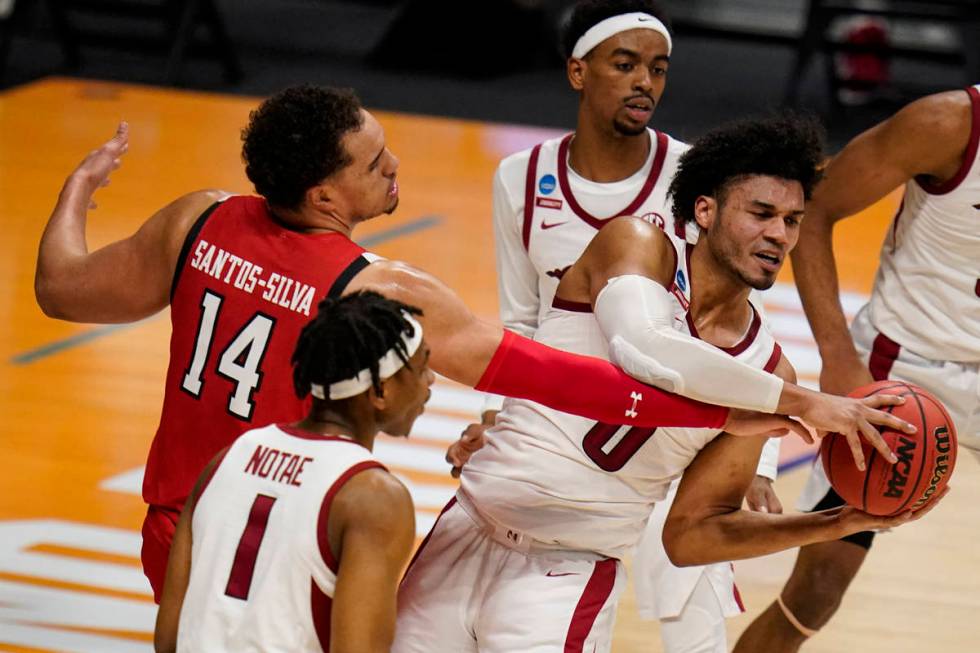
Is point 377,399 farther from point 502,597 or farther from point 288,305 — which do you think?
point 502,597

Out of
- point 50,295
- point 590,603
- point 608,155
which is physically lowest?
point 590,603

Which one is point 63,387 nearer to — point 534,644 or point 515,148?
point 534,644

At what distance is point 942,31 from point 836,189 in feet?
40.6

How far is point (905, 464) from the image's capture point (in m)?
3.63

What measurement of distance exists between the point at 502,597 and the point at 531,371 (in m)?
0.58

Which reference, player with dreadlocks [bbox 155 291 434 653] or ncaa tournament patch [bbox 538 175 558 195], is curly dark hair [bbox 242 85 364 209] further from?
ncaa tournament patch [bbox 538 175 558 195]

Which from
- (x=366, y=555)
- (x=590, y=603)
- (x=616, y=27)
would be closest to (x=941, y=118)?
(x=616, y=27)

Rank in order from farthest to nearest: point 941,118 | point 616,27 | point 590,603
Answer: point 616,27 < point 941,118 < point 590,603

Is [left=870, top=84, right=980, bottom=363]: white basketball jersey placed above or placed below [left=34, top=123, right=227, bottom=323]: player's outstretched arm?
above

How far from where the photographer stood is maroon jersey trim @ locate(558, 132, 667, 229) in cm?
503

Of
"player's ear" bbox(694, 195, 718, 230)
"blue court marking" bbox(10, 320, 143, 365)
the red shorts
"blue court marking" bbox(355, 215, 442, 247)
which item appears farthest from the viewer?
"blue court marking" bbox(355, 215, 442, 247)

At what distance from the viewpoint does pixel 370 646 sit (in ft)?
9.69

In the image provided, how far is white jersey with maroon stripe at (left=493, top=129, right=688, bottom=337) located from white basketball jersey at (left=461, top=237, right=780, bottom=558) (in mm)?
1006

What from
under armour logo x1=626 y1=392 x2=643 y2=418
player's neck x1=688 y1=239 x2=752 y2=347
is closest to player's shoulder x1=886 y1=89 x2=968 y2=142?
player's neck x1=688 y1=239 x2=752 y2=347
